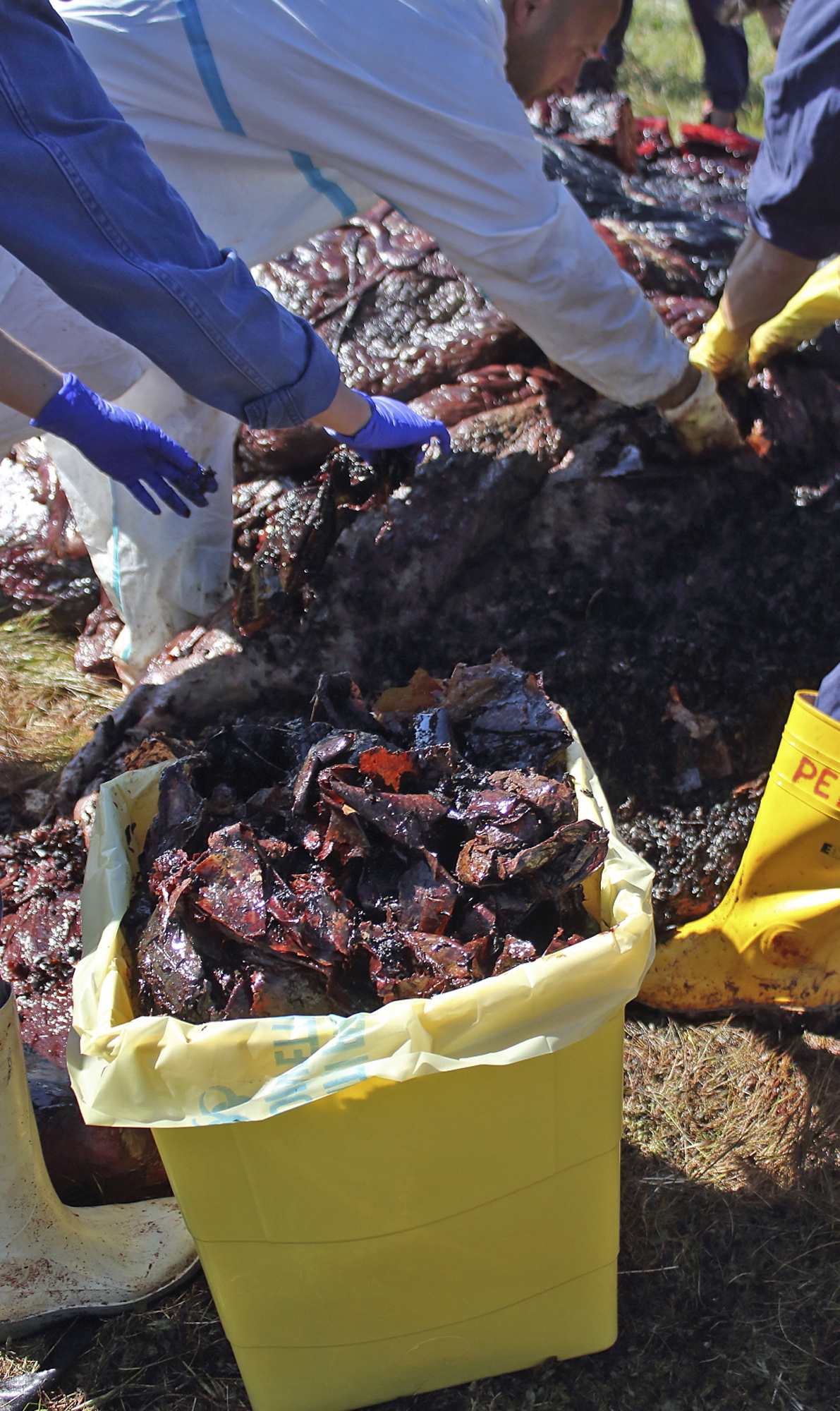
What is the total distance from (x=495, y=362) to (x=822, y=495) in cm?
107

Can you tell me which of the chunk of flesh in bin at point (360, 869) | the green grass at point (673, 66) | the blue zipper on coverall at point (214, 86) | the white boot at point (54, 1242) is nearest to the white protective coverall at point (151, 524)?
the blue zipper on coverall at point (214, 86)

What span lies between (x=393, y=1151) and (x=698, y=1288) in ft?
2.56

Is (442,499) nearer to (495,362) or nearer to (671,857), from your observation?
(495,362)

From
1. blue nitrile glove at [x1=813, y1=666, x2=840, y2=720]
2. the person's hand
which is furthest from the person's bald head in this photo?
blue nitrile glove at [x1=813, y1=666, x2=840, y2=720]

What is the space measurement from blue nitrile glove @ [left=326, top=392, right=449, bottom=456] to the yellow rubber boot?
45.9 inches

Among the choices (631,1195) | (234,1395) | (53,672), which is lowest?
(631,1195)

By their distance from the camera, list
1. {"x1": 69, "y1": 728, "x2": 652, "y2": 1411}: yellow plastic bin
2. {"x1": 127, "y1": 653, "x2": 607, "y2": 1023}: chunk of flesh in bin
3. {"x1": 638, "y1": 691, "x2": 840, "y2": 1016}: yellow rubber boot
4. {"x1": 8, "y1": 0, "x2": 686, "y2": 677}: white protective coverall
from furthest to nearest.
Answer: {"x1": 8, "y1": 0, "x2": 686, "y2": 677}: white protective coverall → {"x1": 638, "y1": 691, "x2": 840, "y2": 1016}: yellow rubber boot → {"x1": 127, "y1": 653, "x2": 607, "y2": 1023}: chunk of flesh in bin → {"x1": 69, "y1": 728, "x2": 652, "y2": 1411}: yellow plastic bin

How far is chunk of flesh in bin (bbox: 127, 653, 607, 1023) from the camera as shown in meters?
1.25

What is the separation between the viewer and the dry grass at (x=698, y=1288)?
57.6 inches

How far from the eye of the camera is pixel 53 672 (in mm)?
2877

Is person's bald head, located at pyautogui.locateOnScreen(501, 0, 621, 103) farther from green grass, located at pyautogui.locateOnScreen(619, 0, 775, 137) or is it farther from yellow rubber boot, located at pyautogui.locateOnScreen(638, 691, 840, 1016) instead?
green grass, located at pyautogui.locateOnScreen(619, 0, 775, 137)

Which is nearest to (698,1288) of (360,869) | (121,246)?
(360,869)

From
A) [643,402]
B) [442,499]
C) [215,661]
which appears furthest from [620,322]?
[215,661]

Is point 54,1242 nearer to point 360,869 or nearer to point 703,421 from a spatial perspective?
point 360,869
